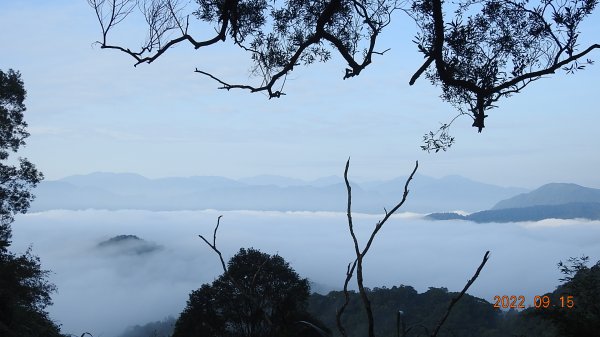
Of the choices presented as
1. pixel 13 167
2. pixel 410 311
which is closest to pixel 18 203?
pixel 13 167

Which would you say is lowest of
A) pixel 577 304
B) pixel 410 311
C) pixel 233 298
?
pixel 410 311

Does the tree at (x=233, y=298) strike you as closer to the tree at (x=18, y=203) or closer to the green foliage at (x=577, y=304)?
the tree at (x=18, y=203)

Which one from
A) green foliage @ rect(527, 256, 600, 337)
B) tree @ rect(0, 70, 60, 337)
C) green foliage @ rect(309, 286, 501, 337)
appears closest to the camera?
green foliage @ rect(527, 256, 600, 337)

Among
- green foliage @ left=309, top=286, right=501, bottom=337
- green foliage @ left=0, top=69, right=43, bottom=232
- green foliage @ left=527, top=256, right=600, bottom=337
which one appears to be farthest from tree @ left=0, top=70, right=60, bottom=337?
green foliage @ left=309, top=286, right=501, bottom=337

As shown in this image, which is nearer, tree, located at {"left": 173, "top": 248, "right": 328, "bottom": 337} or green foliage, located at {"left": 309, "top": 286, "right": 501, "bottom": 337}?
tree, located at {"left": 173, "top": 248, "right": 328, "bottom": 337}

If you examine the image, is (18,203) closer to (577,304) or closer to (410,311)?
(577,304)

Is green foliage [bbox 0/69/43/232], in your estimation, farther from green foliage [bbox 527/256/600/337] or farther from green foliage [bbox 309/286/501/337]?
green foliage [bbox 309/286/501/337]

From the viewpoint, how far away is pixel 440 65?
957cm

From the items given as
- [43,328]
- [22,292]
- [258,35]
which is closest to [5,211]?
[22,292]

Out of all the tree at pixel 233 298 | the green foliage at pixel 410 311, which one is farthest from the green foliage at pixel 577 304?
the green foliage at pixel 410 311

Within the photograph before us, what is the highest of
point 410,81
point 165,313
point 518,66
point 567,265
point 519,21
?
point 519,21

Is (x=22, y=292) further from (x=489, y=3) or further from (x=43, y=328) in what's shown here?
(x=489, y=3)

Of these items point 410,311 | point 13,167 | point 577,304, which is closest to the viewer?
point 577,304

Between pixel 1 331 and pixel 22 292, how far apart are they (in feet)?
37.2
